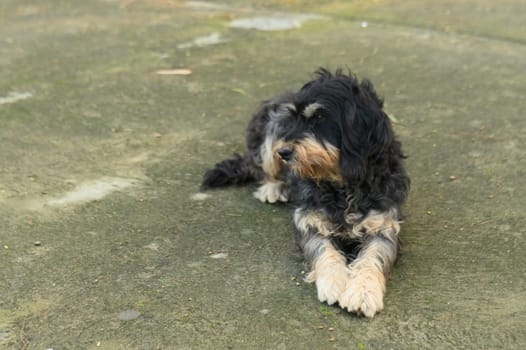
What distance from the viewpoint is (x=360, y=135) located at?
3.96 m

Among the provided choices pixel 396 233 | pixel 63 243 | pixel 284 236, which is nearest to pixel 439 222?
pixel 396 233

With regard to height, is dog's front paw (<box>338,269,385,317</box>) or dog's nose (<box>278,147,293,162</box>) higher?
dog's nose (<box>278,147,293,162</box>)

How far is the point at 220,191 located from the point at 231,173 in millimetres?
166

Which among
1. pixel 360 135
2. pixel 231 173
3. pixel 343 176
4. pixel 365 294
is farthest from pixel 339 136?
pixel 231 173

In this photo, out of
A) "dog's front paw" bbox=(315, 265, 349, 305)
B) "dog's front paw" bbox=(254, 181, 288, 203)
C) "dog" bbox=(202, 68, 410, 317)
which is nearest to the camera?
"dog's front paw" bbox=(315, 265, 349, 305)

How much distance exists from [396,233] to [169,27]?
5944 millimetres

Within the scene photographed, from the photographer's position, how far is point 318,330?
3365 millimetres

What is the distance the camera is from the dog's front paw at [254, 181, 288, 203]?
4887 mm

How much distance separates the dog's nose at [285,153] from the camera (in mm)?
3965

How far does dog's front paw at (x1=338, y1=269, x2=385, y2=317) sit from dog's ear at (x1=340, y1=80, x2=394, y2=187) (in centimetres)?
62

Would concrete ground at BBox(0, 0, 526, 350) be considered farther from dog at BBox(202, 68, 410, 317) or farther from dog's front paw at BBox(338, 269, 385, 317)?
dog at BBox(202, 68, 410, 317)

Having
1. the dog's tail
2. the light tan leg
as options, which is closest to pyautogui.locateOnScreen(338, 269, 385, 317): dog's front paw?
the light tan leg

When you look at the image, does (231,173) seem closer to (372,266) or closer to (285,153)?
(285,153)

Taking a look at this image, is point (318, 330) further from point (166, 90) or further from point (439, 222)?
point (166, 90)
